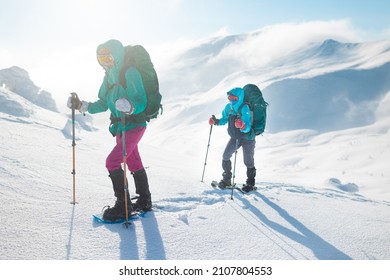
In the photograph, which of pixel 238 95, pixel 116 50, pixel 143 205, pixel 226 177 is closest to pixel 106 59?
pixel 116 50

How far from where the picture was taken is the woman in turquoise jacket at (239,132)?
21.8ft

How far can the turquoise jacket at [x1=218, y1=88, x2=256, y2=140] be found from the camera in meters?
6.64

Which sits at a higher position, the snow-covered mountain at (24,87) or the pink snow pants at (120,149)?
the snow-covered mountain at (24,87)

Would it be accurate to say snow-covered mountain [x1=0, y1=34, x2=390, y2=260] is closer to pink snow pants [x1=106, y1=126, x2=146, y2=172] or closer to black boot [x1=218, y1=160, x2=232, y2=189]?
black boot [x1=218, y1=160, x2=232, y2=189]

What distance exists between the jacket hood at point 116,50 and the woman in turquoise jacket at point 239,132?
10.1ft

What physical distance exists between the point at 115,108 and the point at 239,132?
3.60m

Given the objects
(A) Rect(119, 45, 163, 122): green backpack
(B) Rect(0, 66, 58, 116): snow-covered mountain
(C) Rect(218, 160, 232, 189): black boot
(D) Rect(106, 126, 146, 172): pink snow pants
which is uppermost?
(B) Rect(0, 66, 58, 116): snow-covered mountain

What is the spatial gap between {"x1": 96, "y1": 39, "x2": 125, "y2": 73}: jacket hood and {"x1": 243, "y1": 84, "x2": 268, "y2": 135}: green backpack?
11.2ft

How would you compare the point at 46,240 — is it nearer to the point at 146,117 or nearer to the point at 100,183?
the point at 146,117

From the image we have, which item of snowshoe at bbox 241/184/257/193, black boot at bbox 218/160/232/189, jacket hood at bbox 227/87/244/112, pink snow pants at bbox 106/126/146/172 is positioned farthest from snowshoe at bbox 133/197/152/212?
jacket hood at bbox 227/87/244/112

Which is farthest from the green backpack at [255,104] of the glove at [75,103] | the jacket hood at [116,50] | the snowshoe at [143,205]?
the glove at [75,103]

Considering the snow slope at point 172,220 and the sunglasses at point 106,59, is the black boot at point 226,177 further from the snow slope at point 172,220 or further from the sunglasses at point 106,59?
the sunglasses at point 106,59

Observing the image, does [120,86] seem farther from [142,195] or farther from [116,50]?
[142,195]

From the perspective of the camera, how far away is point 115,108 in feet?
14.1
